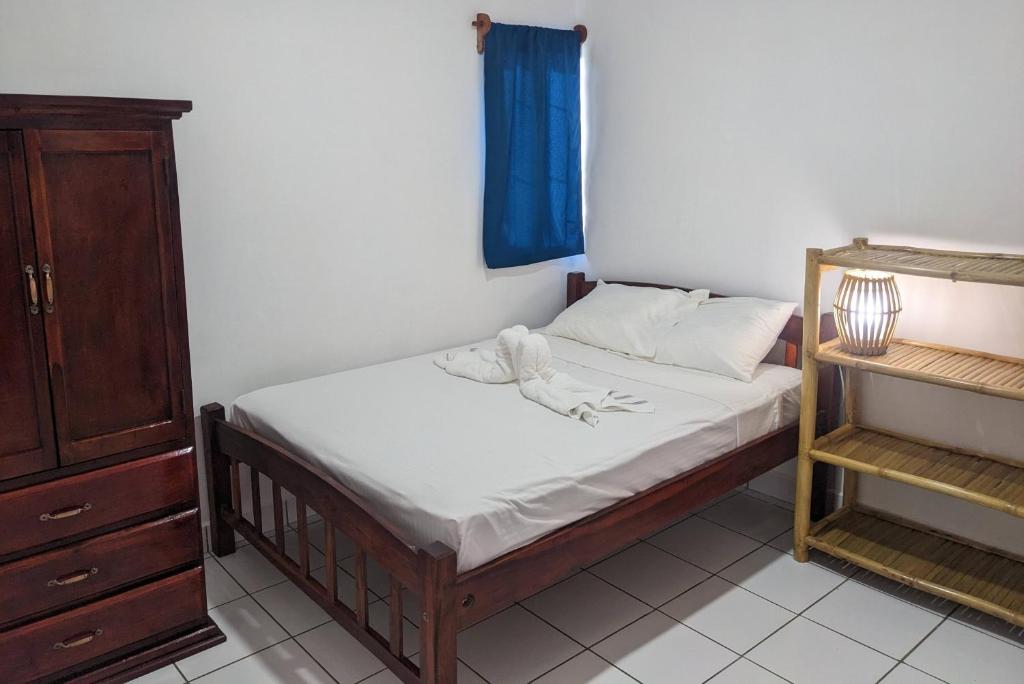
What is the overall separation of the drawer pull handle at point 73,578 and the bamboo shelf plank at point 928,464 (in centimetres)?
231

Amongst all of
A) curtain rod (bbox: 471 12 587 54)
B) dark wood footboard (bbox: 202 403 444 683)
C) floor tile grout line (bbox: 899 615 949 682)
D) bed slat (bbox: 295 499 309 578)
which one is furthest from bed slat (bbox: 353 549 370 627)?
curtain rod (bbox: 471 12 587 54)

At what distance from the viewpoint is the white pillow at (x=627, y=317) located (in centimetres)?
347

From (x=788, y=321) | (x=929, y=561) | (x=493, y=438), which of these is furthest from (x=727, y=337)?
(x=493, y=438)

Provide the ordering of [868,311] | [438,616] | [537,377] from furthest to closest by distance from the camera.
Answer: [537,377] < [868,311] < [438,616]

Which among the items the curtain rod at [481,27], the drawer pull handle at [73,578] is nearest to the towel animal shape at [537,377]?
the curtain rod at [481,27]

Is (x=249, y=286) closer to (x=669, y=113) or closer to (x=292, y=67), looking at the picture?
(x=292, y=67)

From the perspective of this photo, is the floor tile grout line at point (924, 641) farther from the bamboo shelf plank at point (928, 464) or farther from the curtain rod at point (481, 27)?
the curtain rod at point (481, 27)

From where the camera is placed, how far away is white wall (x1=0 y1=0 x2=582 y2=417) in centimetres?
268

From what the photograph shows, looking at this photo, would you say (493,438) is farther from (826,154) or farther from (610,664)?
(826,154)

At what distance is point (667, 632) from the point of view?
2.55 metres

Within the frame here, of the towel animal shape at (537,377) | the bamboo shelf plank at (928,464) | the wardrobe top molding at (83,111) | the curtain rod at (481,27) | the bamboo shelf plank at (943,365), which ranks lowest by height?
the bamboo shelf plank at (928,464)

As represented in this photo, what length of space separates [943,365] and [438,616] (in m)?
1.82

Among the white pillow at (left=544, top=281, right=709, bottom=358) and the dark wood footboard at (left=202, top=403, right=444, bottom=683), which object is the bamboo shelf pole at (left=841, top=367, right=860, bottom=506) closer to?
the white pillow at (left=544, top=281, right=709, bottom=358)

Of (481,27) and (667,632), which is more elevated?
(481,27)
